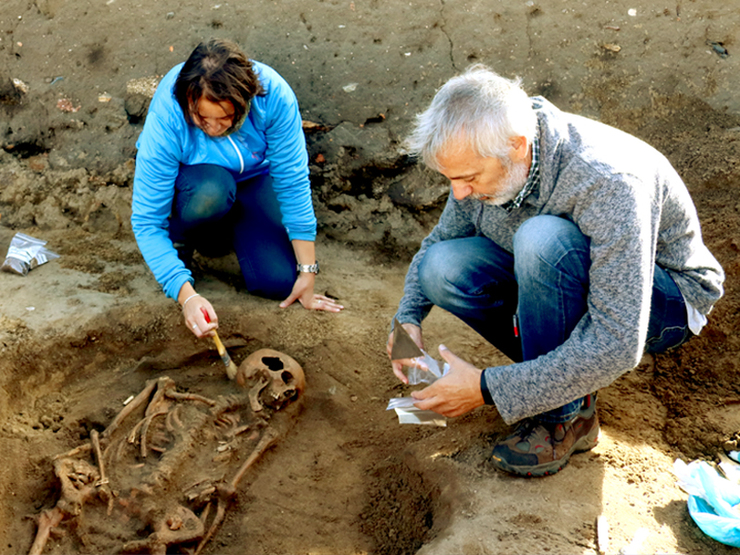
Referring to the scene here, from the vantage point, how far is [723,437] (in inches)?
112

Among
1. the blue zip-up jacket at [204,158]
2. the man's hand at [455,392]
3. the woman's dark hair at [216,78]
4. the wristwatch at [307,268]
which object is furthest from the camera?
the wristwatch at [307,268]

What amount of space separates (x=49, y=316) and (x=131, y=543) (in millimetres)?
1469

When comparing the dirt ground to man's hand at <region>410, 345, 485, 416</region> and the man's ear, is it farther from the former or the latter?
the man's ear

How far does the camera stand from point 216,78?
9.32 ft

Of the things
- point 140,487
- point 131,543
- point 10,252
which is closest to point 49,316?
point 10,252

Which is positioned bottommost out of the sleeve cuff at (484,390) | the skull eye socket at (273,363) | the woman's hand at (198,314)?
the skull eye socket at (273,363)

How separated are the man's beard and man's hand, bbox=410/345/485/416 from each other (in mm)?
590

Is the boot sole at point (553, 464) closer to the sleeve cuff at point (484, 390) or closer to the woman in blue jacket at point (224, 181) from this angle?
the sleeve cuff at point (484, 390)

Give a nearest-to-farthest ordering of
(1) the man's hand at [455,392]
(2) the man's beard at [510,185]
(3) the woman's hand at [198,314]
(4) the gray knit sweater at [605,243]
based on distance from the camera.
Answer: (4) the gray knit sweater at [605,243], (2) the man's beard at [510,185], (1) the man's hand at [455,392], (3) the woman's hand at [198,314]

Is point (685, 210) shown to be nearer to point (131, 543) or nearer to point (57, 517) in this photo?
point (131, 543)

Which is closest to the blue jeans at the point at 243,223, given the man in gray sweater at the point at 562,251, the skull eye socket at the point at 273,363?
the skull eye socket at the point at 273,363

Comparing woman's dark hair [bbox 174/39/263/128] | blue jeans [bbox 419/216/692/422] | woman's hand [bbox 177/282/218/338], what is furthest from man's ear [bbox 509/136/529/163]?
woman's hand [bbox 177/282/218/338]

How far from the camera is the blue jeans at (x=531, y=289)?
7.47 ft

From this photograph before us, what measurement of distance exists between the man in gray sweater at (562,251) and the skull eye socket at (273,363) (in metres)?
1.04
